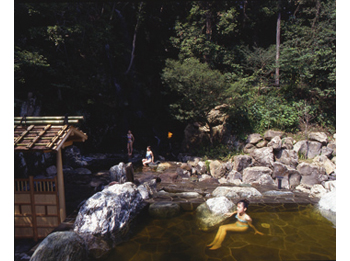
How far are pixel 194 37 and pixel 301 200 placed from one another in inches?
532

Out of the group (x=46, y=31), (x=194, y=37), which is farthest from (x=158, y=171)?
(x=194, y=37)

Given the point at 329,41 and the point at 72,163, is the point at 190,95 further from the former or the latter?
the point at 329,41

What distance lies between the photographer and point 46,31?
34.6 ft

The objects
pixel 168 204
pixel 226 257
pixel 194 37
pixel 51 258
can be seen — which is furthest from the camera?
pixel 194 37

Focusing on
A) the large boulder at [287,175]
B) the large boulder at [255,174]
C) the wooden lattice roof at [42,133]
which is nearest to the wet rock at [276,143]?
the large boulder at [287,175]

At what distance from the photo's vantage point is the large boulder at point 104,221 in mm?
4695

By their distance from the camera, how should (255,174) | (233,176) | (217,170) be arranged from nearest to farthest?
(255,174) < (233,176) < (217,170)

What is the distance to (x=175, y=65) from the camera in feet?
44.8

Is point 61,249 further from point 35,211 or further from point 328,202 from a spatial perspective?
point 328,202

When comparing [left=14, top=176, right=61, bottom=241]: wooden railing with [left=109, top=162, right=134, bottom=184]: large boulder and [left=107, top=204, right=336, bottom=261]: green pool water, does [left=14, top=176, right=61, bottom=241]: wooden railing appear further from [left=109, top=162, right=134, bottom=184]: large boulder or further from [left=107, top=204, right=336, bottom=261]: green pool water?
[left=109, top=162, right=134, bottom=184]: large boulder

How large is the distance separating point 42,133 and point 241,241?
17.8ft

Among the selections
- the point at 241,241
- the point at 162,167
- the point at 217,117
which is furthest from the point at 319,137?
the point at 241,241

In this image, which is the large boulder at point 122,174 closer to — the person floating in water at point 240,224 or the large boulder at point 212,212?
the large boulder at point 212,212

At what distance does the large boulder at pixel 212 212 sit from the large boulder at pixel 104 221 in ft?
6.46
